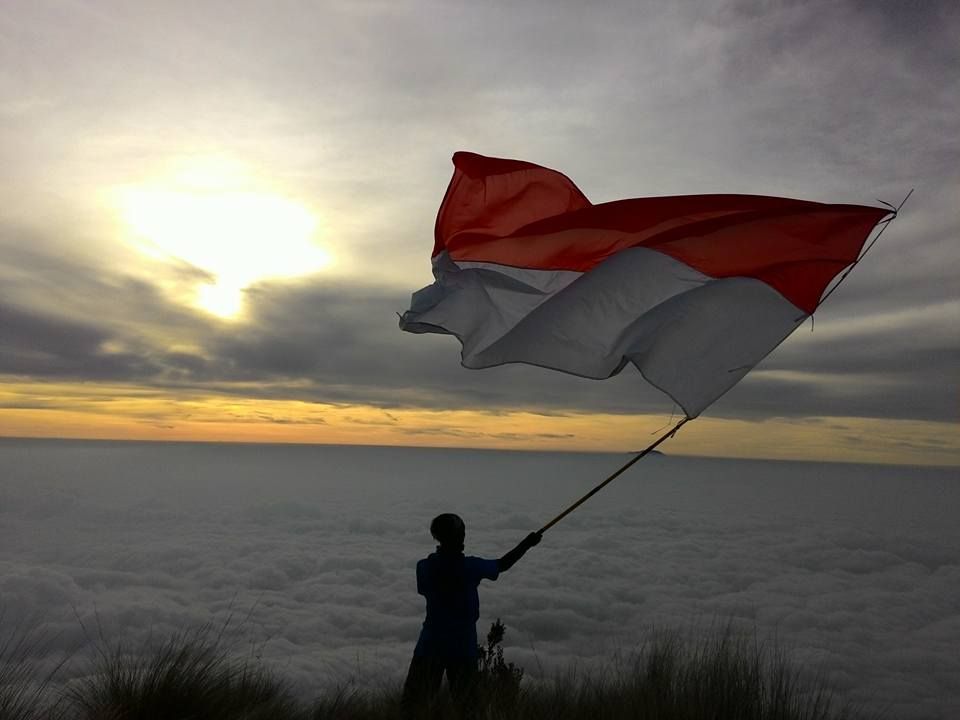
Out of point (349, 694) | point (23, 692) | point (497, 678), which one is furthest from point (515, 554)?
point (23, 692)

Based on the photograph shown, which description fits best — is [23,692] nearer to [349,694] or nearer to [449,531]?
[349,694]

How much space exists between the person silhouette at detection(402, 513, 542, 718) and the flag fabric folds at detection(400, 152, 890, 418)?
2.16 m

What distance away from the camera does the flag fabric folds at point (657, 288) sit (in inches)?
319

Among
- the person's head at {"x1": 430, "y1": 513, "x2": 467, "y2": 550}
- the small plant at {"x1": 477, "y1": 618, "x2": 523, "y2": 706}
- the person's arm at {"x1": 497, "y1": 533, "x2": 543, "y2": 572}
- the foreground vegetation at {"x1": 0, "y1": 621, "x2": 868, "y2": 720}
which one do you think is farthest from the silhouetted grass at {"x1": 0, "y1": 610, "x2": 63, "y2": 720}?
the person's arm at {"x1": 497, "y1": 533, "x2": 543, "y2": 572}

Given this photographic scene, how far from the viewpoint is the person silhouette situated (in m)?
7.04

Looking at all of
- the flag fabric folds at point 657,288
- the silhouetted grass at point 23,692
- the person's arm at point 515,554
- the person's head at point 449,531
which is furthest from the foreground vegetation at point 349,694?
the flag fabric folds at point 657,288

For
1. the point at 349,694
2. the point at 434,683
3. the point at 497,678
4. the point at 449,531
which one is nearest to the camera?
the point at 449,531

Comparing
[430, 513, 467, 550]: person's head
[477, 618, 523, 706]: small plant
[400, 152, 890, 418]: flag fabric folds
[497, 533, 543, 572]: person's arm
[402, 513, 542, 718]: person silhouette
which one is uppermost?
[400, 152, 890, 418]: flag fabric folds

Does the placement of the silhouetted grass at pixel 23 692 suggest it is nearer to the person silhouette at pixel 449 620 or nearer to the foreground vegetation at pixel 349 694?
the foreground vegetation at pixel 349 694

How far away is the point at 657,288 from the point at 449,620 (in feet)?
13.8

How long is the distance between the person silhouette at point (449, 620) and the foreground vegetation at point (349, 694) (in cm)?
19

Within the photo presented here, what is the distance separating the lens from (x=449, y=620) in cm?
713

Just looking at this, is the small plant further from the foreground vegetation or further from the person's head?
the person's head

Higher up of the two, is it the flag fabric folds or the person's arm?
the flag fabric folds
